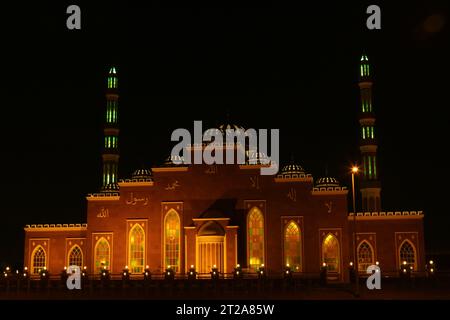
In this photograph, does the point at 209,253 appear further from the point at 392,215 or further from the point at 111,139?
the point at 111,139

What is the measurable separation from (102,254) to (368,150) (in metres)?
20.6

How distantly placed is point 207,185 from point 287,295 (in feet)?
46.3

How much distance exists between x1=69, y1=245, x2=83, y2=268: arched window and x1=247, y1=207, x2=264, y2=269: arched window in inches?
468

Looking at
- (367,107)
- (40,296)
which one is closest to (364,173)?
(367,107)

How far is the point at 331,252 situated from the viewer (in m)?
42.0

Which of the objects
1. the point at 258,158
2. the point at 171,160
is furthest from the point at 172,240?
the point at 258,158

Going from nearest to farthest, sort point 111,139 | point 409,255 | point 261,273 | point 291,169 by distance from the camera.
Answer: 1. point 261,273
2. point 409,255
3. point 291,169
4. point 111,139

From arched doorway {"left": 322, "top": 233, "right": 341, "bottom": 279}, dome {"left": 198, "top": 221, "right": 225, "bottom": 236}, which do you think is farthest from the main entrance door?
arched doorway {"left": 322, "top": 233, "right": 341, "bottom": 279}

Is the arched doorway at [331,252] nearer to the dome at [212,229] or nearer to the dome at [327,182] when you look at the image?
the dome at [327,182]

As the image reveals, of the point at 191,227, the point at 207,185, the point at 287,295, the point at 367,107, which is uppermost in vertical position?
the point at 367,107

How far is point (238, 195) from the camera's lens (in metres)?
42.6

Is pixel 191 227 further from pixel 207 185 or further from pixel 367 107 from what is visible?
pixel 367 107

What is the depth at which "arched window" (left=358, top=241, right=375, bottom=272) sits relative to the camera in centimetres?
4362

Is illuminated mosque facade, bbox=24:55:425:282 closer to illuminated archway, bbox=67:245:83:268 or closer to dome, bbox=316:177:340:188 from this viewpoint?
illuminated archway, bbox=67:245:83:268
